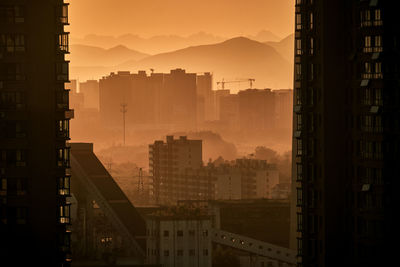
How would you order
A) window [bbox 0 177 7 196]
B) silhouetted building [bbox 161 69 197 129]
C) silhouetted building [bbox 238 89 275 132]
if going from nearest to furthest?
1. window [bbox 0 177 7 196]
2. silhouetted building [bbox 238 89 275 132]
3. silhouetted building [bbox 161 69 197 129]

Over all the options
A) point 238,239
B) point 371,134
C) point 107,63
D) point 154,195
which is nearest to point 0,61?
point 371,134

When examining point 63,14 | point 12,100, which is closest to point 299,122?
point 63,14

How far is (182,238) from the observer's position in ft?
172

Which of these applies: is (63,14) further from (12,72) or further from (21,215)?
(21,215)

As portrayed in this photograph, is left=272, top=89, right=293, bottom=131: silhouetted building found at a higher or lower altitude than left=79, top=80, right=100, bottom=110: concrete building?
lower

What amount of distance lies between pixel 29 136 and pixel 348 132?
6113 millimetres

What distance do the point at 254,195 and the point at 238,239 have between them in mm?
42531

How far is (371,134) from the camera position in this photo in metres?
27.0

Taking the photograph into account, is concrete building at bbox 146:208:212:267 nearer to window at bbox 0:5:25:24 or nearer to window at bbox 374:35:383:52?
window at bbox 374:35:383:52

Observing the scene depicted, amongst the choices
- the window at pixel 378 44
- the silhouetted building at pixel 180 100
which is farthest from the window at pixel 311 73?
the silhouetted building at pixel 180 100

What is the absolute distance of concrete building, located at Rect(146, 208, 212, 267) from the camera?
2048 inches

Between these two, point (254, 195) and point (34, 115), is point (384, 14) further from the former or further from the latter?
point (254, 195)

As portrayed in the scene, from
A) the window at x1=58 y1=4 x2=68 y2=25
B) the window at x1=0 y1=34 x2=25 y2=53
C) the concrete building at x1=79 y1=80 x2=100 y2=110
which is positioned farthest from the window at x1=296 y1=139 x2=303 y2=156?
the concrete building at x1=79 y1=80 x2=100 y2=110

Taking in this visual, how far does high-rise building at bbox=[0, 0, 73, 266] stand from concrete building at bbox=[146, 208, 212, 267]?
1020 inches
